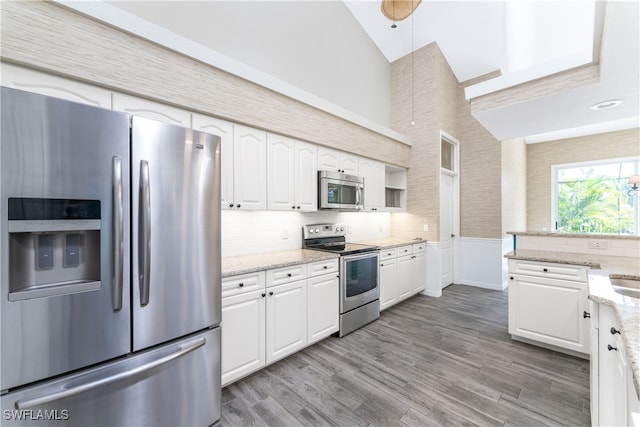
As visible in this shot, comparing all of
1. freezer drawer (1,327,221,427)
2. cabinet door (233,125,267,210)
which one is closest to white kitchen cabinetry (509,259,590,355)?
cabinet door (233,125,267,210)

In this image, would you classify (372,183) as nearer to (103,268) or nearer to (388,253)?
(388,253)

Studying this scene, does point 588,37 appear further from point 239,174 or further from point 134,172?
point 134,172

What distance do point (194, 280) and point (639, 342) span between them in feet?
6.50

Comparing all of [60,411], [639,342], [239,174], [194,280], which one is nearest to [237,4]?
[239,174]

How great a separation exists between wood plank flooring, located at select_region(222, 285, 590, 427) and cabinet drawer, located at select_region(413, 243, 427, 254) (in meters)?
1.39

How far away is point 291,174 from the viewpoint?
2926 mm

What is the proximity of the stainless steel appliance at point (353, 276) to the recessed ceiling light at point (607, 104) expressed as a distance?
8.27 feet

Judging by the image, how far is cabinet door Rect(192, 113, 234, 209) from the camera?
229 cm

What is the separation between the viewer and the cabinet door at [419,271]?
4250 mm

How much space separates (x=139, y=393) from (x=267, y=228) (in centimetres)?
187

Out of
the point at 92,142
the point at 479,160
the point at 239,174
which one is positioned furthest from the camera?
the point at 479,160

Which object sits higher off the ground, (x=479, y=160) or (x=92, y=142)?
(x=479, y=160)

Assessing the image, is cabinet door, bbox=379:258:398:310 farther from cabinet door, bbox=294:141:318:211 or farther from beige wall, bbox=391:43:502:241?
cabinet door, bbox=294:141:318:211

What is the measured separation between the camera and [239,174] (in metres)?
2.45
